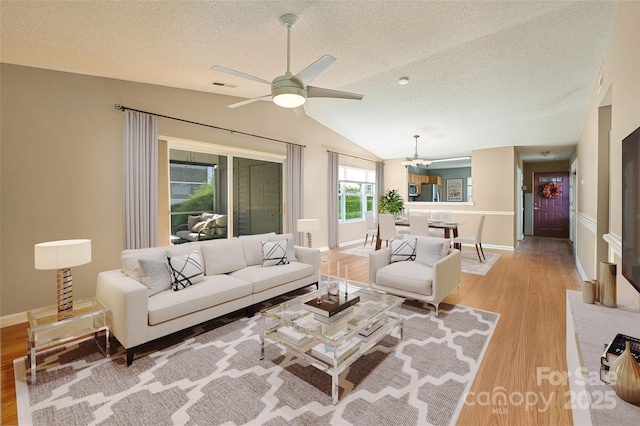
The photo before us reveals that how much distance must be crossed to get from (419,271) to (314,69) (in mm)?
2414

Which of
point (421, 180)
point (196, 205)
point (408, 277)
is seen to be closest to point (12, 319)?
point (196, 205)

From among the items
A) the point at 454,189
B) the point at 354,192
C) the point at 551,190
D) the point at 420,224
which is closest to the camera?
the point at 420,224

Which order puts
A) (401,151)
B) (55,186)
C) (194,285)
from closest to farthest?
1. (194,285)
2. (55,186)
3. (401,151)

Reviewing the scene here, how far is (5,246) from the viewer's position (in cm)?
285

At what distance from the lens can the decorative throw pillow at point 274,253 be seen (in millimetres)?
3523

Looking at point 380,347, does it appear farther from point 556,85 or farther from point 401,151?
point 401,151

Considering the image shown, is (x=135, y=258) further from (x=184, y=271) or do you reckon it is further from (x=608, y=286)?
(x=608, y=286)

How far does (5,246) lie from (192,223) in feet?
6.56

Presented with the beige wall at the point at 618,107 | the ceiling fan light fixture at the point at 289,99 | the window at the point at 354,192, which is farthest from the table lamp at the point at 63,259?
the window at the point at 354,192

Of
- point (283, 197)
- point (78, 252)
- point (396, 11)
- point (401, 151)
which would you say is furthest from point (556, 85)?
point (78, 252)

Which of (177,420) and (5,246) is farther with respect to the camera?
(5,246)

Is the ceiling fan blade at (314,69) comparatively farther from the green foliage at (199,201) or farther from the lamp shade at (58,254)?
the green foliage at (199,201)

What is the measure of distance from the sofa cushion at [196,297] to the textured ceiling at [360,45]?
229 centimetres

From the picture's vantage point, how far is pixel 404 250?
368cm
